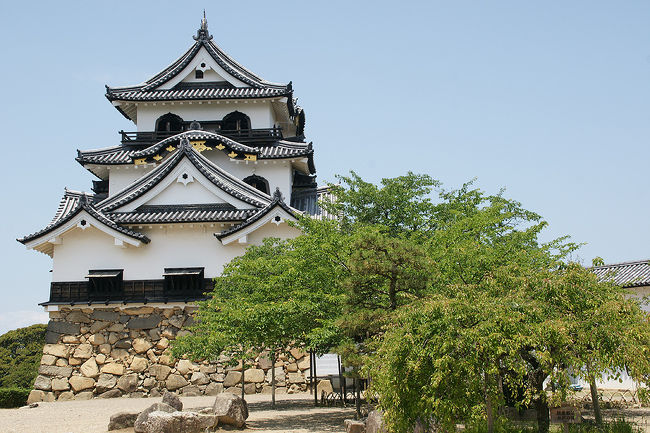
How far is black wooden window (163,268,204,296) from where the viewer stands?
25.8 meters

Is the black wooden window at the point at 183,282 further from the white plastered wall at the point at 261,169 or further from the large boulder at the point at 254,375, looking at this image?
the white plastered wall at the point at 261,169

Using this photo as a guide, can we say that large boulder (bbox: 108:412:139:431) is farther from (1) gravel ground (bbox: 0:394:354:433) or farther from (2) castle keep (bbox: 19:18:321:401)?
(2) castle keep (bbox: 19:18:321:401)

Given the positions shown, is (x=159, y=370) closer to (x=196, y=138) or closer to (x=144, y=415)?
(x=196, y=138)

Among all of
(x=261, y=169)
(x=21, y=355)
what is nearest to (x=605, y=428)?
(x=261, y=169)

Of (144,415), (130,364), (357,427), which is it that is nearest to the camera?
(357,427)

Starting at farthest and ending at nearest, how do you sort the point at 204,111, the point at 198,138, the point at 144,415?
the point at 204,111, the point at 198,138, the point at 144,415

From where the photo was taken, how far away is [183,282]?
26109 mm

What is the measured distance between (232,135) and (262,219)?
7899 millimetres

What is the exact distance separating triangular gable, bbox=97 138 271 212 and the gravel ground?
792cm

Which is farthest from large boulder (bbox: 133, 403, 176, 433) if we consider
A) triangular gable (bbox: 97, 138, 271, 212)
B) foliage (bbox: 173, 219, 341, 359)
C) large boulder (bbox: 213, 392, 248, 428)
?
triangular gable (bbox: 97, 138, 271, 212)

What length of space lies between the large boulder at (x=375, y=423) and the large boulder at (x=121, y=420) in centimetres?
576

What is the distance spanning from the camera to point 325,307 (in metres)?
15.2

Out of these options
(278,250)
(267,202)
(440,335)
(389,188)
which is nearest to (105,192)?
(267,202)

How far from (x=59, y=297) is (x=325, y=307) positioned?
50.2ft
